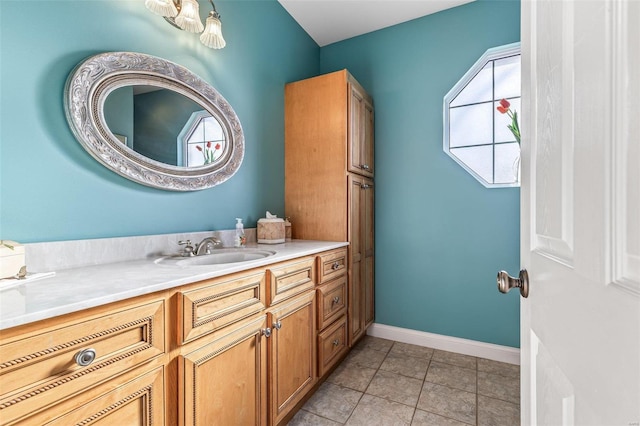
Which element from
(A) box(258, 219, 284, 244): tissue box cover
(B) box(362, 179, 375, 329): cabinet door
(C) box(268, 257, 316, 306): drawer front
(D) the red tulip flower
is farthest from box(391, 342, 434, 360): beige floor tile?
(D) the red tulip flower

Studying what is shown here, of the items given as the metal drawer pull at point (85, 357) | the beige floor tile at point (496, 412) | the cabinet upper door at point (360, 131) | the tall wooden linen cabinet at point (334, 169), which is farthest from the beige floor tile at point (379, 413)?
the cabinet upper door at point (360, 131)

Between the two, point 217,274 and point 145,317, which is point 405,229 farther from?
point 145,317

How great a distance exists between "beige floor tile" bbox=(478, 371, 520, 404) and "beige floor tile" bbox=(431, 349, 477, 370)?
0.38ft

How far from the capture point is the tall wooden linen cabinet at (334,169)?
207 centimetres

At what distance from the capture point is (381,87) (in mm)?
2543

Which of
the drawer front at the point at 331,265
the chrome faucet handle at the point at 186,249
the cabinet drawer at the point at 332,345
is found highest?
the chrome faucet handle at the point at 186,249

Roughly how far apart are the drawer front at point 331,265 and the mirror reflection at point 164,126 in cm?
88

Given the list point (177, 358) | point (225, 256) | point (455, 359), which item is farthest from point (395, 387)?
point (177, 358)

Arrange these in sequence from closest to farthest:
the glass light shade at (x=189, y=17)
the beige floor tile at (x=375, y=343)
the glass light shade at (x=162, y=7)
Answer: the glass light shade at (x=162, y=7) < the glass light shade at (x=189, y=17) < the beige floor tile at (x=375, y=343)

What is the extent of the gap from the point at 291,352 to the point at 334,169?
1253 millimetres

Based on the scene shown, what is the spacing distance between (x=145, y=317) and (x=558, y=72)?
3.59 ft

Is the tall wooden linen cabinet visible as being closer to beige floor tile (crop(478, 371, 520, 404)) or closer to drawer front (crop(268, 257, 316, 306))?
drawer front (crop(268, 257, 316, 306))

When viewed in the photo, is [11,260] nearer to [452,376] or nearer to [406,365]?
[406,365]

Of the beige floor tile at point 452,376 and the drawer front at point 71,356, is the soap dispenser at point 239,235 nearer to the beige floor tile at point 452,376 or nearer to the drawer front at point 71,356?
the drawer front at point 71,356
